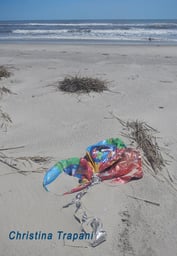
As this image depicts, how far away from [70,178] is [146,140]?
989 mm

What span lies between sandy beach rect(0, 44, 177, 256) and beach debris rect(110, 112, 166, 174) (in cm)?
7

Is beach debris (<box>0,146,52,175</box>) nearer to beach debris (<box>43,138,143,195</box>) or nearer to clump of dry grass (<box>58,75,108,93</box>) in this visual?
beach debris (<box>43,138,143,195</box>)

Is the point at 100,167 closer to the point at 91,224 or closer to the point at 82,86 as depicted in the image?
the point at 91,224

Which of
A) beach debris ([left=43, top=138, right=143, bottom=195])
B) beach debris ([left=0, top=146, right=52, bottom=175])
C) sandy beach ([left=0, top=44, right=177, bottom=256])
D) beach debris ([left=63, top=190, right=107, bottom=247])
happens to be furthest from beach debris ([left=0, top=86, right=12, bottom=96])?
beach debris ([left=63, top=190, right=107, bottom=247])

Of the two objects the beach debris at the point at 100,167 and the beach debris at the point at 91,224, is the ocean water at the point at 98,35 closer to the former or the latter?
the beach debris at the point at 100,167

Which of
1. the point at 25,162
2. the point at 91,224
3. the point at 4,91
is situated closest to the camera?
the point at 91,224

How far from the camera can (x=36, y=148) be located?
2.50 m

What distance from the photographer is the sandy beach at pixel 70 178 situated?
1.56 meters

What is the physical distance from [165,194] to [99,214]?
594mm

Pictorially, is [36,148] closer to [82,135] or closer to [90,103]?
[82,135]

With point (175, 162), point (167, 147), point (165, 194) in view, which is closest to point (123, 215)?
point (165, 194)

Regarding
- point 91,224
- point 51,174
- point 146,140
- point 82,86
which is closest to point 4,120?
point 51,174

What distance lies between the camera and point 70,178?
2.06 metres

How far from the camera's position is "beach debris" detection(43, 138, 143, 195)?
2.05 metres
